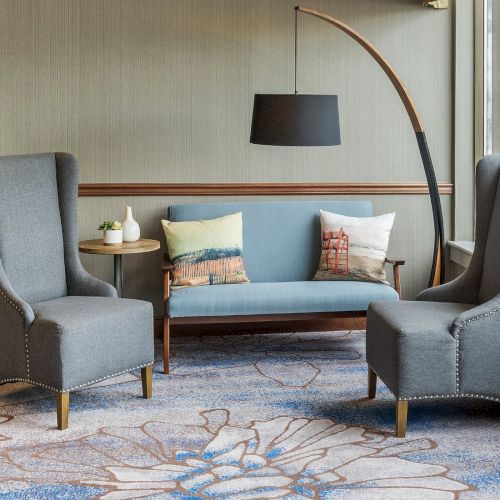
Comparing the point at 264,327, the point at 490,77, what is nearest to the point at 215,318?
the point at 264,327

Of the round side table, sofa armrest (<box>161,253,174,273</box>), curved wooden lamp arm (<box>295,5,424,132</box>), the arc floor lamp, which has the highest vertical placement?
curved wooden lamp arm (<box>295,5,424,132</box>)

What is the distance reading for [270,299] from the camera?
5027 millimetres

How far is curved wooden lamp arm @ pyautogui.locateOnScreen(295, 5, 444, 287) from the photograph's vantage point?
5.34 metres

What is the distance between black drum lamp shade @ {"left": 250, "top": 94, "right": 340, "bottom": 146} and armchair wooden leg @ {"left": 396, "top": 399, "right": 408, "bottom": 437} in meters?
1.88

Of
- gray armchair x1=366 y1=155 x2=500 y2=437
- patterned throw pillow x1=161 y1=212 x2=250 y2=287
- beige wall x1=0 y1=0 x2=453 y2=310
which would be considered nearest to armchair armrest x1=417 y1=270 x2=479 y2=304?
gray armchair x1=366 y1=155 x2=500 y2=437

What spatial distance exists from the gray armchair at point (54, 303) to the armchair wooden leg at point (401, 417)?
133cm

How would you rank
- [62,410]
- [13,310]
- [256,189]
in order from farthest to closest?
1. [256,189]
2. [13,310]
3. [62,410]

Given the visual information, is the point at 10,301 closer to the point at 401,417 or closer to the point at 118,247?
the point at 118,247

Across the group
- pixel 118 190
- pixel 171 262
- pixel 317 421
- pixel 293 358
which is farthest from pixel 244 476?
pixel 118 190

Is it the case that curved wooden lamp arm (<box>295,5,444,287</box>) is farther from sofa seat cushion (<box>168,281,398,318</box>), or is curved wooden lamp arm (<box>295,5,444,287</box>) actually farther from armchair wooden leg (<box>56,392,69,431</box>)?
armchair wooden leg (<box>56,392,69,431</box>)

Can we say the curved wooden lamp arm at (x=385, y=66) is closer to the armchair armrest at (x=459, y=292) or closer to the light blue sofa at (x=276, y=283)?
the light blue sofa at (x=276, y=283)

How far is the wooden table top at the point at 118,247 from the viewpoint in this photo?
5.05m

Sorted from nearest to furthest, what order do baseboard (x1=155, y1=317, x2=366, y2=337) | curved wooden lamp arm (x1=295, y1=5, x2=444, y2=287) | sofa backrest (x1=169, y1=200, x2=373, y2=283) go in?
curved wooden lamp arm (x1=295, y1=5, x2=444, y2=287)
sofa backrest (x1=169, y1=200, x2=373, y2=283)
baseboard (x1=155, y1=317, x2=366, y2=337)

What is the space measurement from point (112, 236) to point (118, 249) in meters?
0.18
